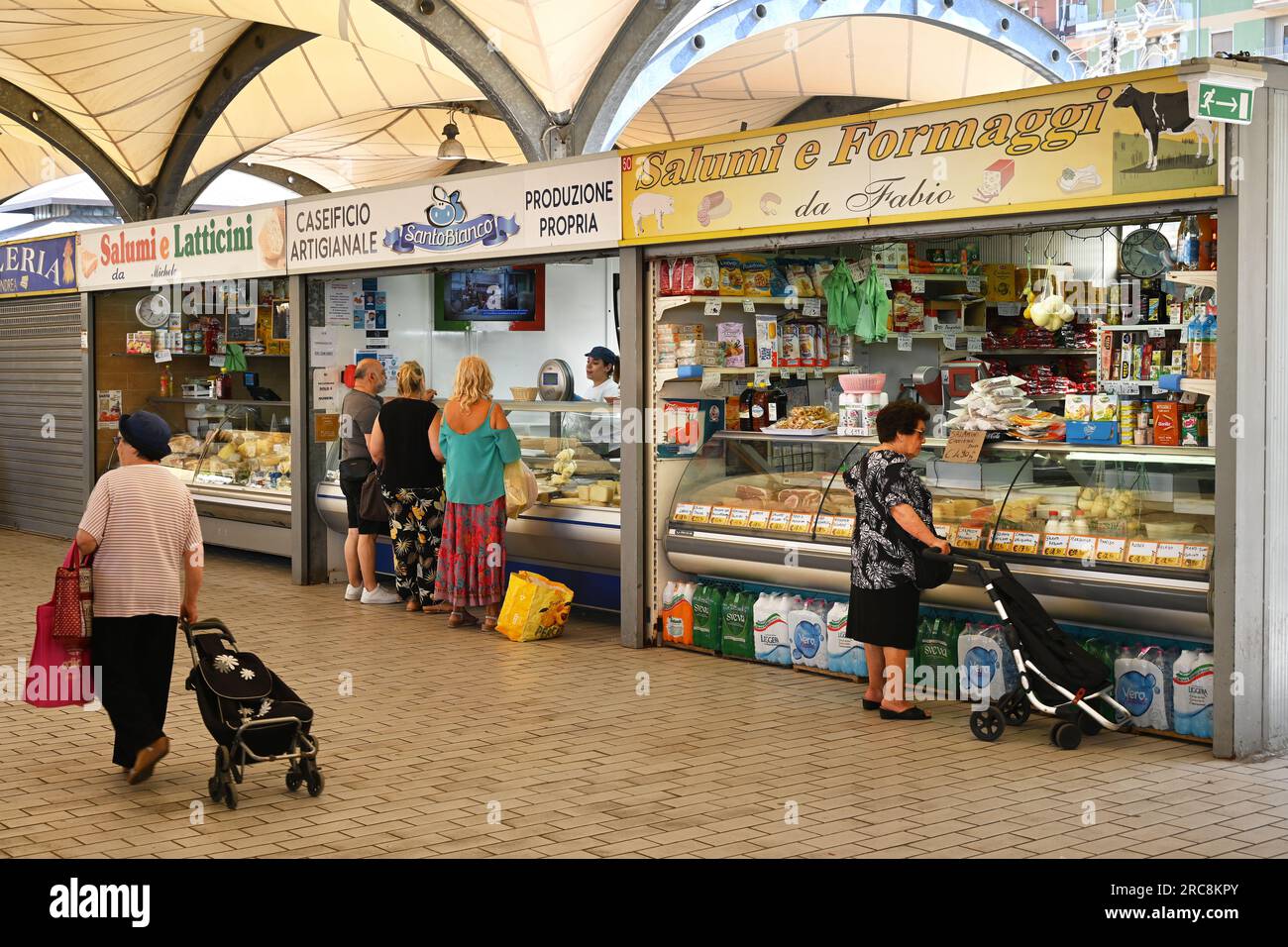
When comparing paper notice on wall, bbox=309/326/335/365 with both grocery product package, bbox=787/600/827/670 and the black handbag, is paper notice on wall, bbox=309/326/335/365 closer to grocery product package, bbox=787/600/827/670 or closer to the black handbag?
grocery product package, bbox=787/600/827/670

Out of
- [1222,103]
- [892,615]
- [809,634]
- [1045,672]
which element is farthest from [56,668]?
[1222,103]

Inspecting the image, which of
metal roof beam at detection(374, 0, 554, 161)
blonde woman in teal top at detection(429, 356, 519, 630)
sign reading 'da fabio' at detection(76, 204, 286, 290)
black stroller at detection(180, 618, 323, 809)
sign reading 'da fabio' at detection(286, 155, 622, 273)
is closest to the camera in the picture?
black stroller at detection(180, 618, 323, 809)

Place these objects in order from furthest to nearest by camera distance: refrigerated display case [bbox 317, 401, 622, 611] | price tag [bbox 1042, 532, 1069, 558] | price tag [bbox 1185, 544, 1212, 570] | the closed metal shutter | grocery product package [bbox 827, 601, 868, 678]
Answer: the closed metal shutter, refrigerated display case [bbox 317, 401, 622, 611], grocery product package [bbox 827, 601, 868, 678], price tag [bbox 1042, 532, 1069, 558], price tag [bbox 1185, 544, 1212, 570]

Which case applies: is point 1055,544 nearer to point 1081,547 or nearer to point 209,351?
point 1081,547

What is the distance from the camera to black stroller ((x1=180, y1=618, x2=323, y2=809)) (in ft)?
17.9

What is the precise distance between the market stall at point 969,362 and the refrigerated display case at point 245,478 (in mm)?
4839

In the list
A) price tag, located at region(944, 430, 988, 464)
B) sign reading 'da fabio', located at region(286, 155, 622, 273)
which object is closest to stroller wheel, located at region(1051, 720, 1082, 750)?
price tag, located at region(944, 430, 988, 464)

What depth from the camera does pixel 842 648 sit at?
7707mm

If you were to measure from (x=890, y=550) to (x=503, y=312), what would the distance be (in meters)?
5.48

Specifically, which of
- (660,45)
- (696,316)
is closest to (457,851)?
(696,316)

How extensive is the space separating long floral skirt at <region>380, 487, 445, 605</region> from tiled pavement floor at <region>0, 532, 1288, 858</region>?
5.92ft

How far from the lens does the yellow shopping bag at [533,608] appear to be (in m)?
8.97

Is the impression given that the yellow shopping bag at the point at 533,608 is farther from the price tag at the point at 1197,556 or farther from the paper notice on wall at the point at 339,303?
the price tag at the point at 1197,556

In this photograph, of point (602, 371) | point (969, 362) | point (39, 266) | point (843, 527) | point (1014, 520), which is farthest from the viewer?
point (39, 266)
